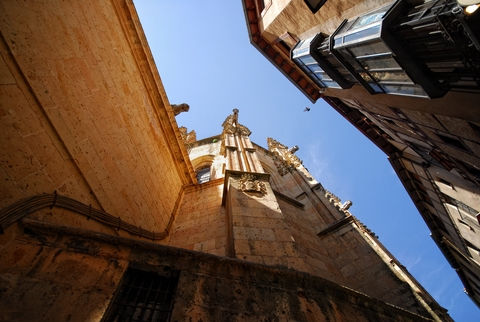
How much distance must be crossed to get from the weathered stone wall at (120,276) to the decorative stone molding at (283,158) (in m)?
11.2

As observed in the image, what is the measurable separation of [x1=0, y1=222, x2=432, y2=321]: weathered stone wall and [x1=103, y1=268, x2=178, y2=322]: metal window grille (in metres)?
0.12

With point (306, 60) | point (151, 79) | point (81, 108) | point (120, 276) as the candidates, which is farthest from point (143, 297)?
point (306, 60)

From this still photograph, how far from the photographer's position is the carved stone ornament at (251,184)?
19.9ft

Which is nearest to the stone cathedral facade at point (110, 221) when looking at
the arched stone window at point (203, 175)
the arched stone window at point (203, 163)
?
the arched stone window at point (203, 175)

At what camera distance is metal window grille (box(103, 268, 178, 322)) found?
7.87 ft

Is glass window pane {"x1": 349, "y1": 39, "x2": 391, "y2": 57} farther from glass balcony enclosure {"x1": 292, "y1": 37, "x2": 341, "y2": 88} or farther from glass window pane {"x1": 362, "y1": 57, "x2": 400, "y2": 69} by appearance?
glass balcony enclosure {"x1": 292, "y1": 37, "x2": 341, "y2": 88}

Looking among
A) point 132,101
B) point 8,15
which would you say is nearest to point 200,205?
point 132,101

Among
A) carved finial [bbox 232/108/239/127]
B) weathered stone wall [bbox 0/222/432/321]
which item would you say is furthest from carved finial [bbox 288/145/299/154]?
weathered stone wall [bbox 0/222/432/321]

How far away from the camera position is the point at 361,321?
9.68 ft

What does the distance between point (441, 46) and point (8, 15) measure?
651 centimetres

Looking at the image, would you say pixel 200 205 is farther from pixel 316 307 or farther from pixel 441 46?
pixel 441 46

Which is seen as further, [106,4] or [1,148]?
[106,4]

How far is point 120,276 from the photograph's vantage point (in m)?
2.56

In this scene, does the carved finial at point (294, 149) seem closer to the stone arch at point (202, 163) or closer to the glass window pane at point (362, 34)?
the stone arch at point (202, 163)
